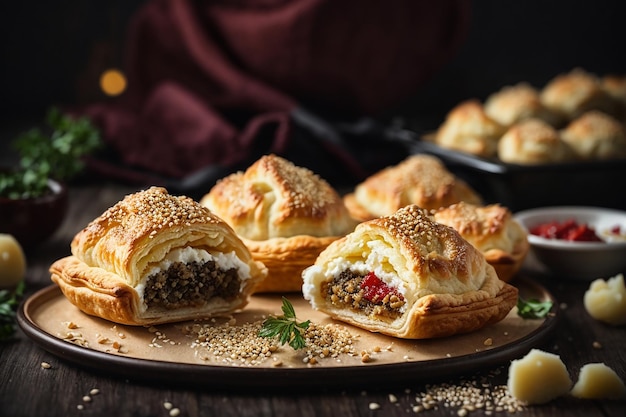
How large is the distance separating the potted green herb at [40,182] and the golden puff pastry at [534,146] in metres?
2.72

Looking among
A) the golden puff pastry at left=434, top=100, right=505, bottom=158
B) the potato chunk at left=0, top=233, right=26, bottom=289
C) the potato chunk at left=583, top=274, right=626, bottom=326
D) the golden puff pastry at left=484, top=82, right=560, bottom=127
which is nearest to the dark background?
the golden puff pastry at left=484, top=82, right=560, bottom=127

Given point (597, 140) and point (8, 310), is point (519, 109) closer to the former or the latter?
point (597, 140)

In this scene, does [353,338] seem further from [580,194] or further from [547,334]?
[580,194]

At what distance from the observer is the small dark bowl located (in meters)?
4.93

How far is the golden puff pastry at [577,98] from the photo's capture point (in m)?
6.73

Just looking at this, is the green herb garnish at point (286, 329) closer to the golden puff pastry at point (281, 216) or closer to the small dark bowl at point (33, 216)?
the golden puff pastry at point (281, 216)

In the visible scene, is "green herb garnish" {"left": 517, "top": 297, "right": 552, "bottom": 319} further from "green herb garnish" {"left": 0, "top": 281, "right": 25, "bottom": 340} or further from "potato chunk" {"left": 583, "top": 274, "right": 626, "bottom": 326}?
"green herb garnish" {"left": 0, "top": 281, "right": 25, "bottom": 340}

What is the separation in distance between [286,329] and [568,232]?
1976 millimetres

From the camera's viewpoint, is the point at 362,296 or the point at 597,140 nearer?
the point at 362,296

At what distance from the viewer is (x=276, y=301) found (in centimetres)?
420

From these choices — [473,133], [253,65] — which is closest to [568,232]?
[473,133]

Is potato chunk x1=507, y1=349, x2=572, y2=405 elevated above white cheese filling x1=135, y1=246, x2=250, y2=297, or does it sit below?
below

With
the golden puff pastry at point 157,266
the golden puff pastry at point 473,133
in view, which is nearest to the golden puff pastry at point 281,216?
the golden puff pastry at point 157,266

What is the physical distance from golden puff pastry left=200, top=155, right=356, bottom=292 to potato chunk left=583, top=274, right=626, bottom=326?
1.18 metres
